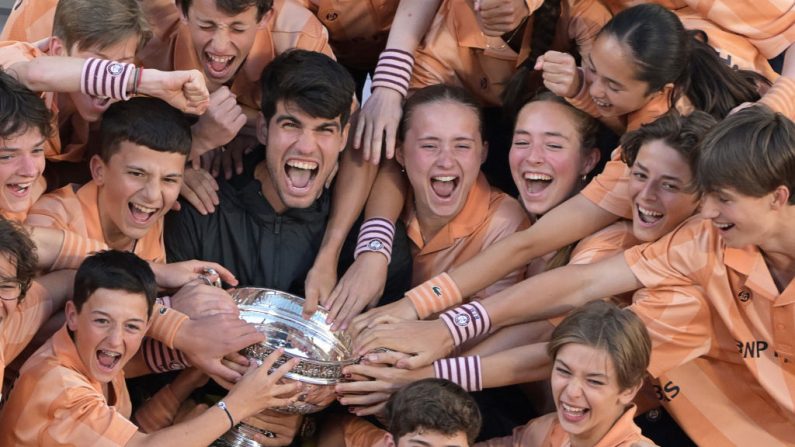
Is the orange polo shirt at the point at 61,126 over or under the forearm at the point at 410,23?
under

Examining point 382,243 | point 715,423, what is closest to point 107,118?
point 382,243

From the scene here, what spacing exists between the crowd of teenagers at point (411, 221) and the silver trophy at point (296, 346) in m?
0.04

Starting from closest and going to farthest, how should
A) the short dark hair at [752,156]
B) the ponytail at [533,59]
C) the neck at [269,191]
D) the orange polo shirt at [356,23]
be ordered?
the short dark hair at [752,156] < the neck at [269,191] < the ponytail at [533,59] < the orange polo shirt at [356,23]

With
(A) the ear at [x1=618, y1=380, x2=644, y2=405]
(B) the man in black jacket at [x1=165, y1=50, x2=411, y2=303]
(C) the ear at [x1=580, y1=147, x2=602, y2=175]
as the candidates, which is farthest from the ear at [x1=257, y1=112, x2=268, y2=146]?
(A) the ear at [x1=618, y1=380, x2=644, y2=405]

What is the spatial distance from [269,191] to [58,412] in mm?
1093

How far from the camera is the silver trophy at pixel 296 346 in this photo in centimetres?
448

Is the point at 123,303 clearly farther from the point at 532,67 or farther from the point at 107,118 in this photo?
the point at 532,67

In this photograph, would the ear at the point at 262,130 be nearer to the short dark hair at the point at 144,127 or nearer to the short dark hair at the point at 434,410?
the short dark hair at the point at 144,127

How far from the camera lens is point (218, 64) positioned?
16.0ft

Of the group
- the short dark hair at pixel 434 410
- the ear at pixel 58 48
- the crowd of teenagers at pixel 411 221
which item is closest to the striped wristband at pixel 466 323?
the crowd of teenagers at pixel 411 221

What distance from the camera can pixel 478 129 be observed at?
16.8 feet

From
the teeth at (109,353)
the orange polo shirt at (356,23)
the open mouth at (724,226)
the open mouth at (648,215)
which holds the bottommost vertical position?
the teeth at (109,353)

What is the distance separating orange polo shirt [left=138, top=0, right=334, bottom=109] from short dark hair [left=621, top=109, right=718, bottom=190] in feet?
3.65

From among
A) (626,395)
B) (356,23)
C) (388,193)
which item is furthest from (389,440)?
(356,23)
